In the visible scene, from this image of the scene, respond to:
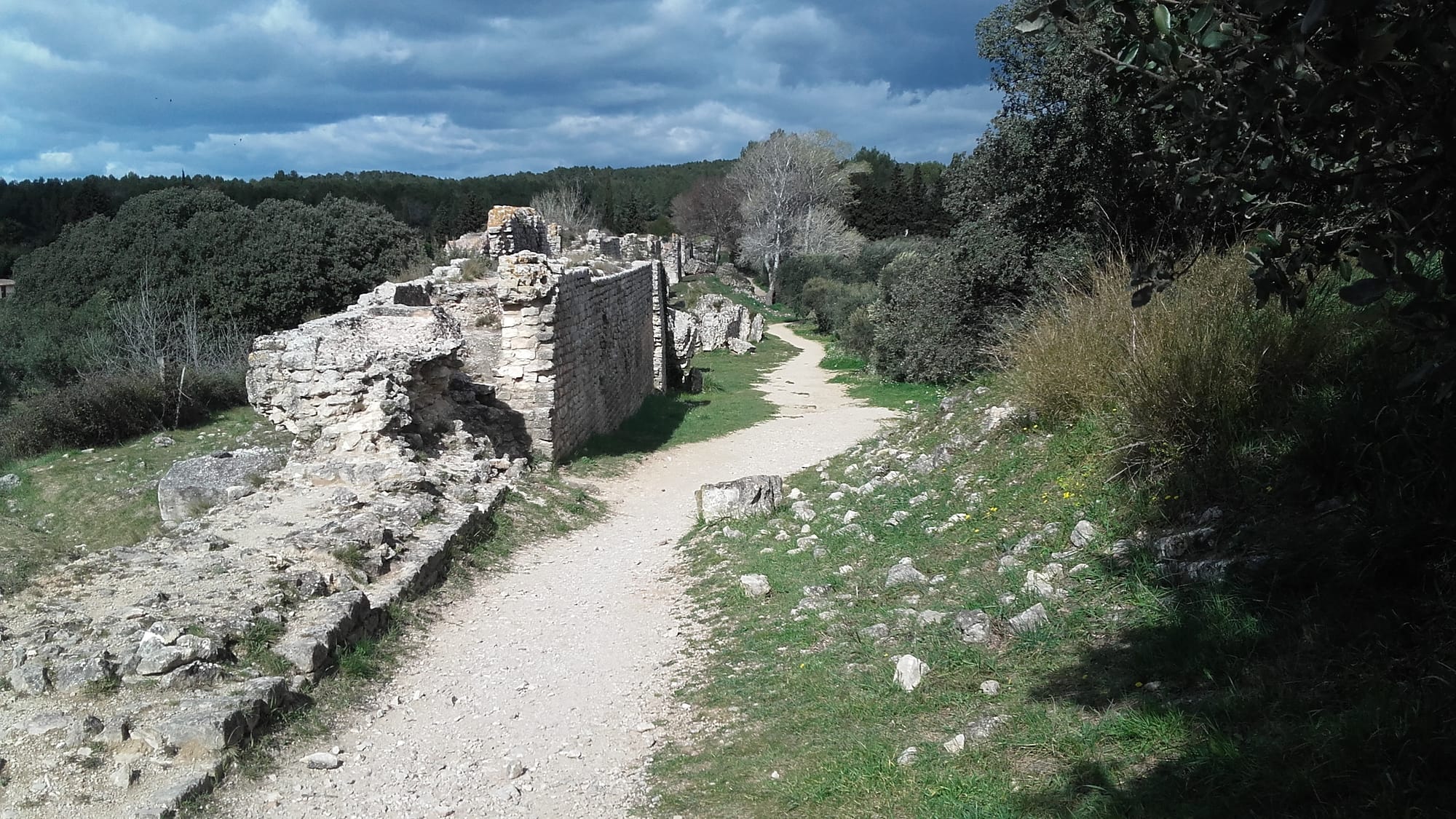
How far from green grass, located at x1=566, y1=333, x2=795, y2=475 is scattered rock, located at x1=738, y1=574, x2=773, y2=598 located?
5.42 meters

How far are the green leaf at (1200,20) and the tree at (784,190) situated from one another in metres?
53.9

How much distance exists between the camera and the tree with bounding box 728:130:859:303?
57.6 m

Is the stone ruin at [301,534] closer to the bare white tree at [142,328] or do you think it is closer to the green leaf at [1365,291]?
the green leaf at [1365,291]

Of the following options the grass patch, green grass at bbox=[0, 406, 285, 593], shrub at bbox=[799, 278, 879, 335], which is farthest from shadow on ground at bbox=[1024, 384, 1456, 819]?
shrub at bbox=[799, 278, 879, 335]

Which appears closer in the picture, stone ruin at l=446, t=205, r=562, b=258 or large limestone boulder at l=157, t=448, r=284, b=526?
large limestone boulder at l=157, t=448, r=284, b=526

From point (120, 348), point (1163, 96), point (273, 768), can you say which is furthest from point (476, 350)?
point (120, 348)

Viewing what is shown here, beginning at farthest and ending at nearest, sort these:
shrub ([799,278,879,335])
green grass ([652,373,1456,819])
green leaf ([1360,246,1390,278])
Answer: shrub ([799,278,879,335]) < green grass ([652,373,1456,819]) < green leaf ([1360,246,1390,278])

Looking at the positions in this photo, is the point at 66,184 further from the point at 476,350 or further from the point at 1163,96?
the point at 1163,96

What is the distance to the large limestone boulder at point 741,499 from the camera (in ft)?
28.7

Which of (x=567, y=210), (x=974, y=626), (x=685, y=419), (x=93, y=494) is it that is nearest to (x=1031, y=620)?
(x=974, y=626)

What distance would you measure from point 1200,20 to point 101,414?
16132mm

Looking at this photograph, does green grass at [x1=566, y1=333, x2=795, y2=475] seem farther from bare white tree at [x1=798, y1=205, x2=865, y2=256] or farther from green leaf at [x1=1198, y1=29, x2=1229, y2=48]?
bare white tree at [x1=798, y1=205, x2=865, y2=256]

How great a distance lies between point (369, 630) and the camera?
590 cm

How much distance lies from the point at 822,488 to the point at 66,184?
2550 inches
